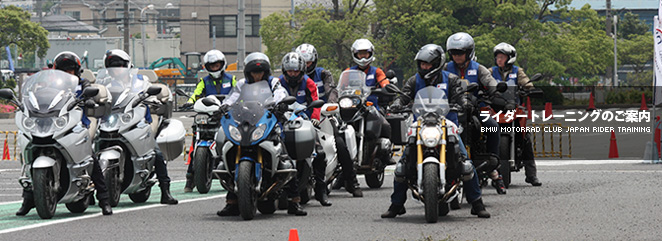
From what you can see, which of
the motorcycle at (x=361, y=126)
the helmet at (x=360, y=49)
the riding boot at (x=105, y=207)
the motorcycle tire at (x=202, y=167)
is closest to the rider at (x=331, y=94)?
the motorcycle at (x=361, y=126)

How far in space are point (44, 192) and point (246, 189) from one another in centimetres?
204

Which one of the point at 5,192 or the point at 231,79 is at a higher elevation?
the point at 231,79

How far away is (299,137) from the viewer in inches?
492

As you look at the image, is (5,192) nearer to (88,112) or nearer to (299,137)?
(88,112)

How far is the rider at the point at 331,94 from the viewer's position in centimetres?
1486

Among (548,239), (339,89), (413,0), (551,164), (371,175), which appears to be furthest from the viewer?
(413,0)

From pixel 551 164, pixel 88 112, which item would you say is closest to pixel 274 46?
pixel 551 164

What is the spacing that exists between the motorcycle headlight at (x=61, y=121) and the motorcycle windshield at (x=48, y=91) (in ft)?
0.26

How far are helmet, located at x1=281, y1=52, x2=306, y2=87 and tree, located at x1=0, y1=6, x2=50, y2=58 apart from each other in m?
66.7

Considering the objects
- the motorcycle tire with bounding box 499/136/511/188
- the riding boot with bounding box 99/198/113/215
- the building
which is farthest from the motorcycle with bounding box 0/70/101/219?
the building

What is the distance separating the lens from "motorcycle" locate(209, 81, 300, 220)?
457 inches

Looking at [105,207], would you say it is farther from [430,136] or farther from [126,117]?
[430,136]

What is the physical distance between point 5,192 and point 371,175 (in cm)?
539

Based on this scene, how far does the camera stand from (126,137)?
13328 mm
